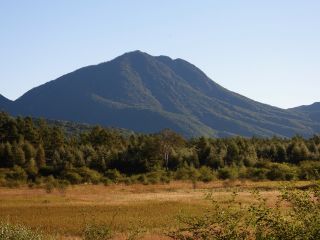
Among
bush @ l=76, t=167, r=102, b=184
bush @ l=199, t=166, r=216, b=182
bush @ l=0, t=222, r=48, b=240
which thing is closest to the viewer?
bush @ l=0, t=222, r=48, b=240

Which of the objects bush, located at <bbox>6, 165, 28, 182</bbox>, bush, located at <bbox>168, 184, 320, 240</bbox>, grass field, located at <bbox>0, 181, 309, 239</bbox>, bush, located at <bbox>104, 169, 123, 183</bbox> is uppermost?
bush, located at <bbox>168, 184, 320, 240</bbox>

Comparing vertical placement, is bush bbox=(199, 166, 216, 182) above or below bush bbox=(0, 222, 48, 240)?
below

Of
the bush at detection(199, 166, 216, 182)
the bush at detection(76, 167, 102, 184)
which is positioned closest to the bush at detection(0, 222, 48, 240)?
the bush at detection(76, 167, 102, 184)

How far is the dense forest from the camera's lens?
99312 mm

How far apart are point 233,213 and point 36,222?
27.1 metres

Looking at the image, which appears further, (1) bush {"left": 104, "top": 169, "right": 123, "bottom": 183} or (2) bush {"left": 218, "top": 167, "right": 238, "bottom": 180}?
(1) bush {"left": 104, "top": 169, "right": 123, "bottom": 183}

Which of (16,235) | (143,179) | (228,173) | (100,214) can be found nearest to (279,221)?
(16,235)

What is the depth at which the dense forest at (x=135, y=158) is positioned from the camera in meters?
99.3

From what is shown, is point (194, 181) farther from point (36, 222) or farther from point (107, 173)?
point (36, 222)

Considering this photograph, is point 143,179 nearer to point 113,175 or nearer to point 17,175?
point 113,175

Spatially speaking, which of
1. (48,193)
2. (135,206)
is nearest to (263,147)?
(48,193)

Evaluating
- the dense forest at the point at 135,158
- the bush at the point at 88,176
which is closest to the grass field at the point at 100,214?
the bush at the point at 88,176

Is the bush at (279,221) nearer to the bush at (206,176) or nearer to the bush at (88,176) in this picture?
the bush at (206,176)

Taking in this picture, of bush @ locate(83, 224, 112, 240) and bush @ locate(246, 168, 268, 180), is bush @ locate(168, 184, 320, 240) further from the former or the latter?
bush @ locate(246, 168, 268, 180)
